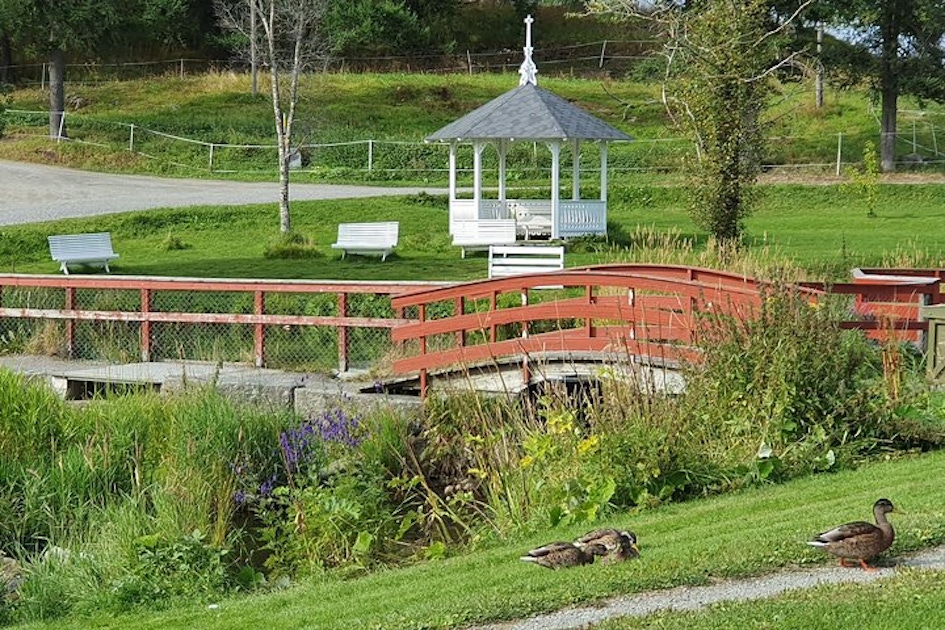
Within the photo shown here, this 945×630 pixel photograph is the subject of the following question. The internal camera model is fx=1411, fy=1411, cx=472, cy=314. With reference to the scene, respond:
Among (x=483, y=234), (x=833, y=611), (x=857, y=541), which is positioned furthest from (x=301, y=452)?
(x=483, y=234)

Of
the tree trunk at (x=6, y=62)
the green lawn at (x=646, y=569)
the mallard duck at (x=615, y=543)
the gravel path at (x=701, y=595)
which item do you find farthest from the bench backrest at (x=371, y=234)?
the tree trunk at (x=6, y=62)

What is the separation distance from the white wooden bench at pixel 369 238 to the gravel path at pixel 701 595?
1987 cm

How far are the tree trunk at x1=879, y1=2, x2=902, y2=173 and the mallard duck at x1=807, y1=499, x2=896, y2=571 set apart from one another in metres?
37.2

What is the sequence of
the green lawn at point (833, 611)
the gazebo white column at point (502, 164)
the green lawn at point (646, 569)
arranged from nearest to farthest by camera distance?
1. the green lawn at point (833, 611)
2. the green lawn at point (646, 569)
3. the gazebo white column at point (502, 164)

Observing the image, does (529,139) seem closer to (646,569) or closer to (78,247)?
(78,247)

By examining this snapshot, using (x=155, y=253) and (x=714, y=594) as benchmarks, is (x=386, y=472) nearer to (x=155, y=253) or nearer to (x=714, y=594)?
(x=714, y=594)

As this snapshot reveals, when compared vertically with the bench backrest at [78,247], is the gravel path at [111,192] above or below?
above

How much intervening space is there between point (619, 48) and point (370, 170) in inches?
1091

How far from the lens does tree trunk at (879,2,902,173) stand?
43156mm

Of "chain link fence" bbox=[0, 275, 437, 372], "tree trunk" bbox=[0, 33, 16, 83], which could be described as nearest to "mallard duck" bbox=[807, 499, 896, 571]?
"chain link fence" bbox=[0, 275, 437, 372]

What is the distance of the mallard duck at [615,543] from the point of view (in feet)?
27.0

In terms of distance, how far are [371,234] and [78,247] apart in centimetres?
544

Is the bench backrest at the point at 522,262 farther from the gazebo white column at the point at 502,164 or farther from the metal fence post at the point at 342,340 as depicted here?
the gazebo white column at the point at 502,164

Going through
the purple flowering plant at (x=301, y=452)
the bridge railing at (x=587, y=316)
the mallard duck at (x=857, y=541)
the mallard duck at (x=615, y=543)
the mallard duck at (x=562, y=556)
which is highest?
the bridge railing at (x=587, y=316)
